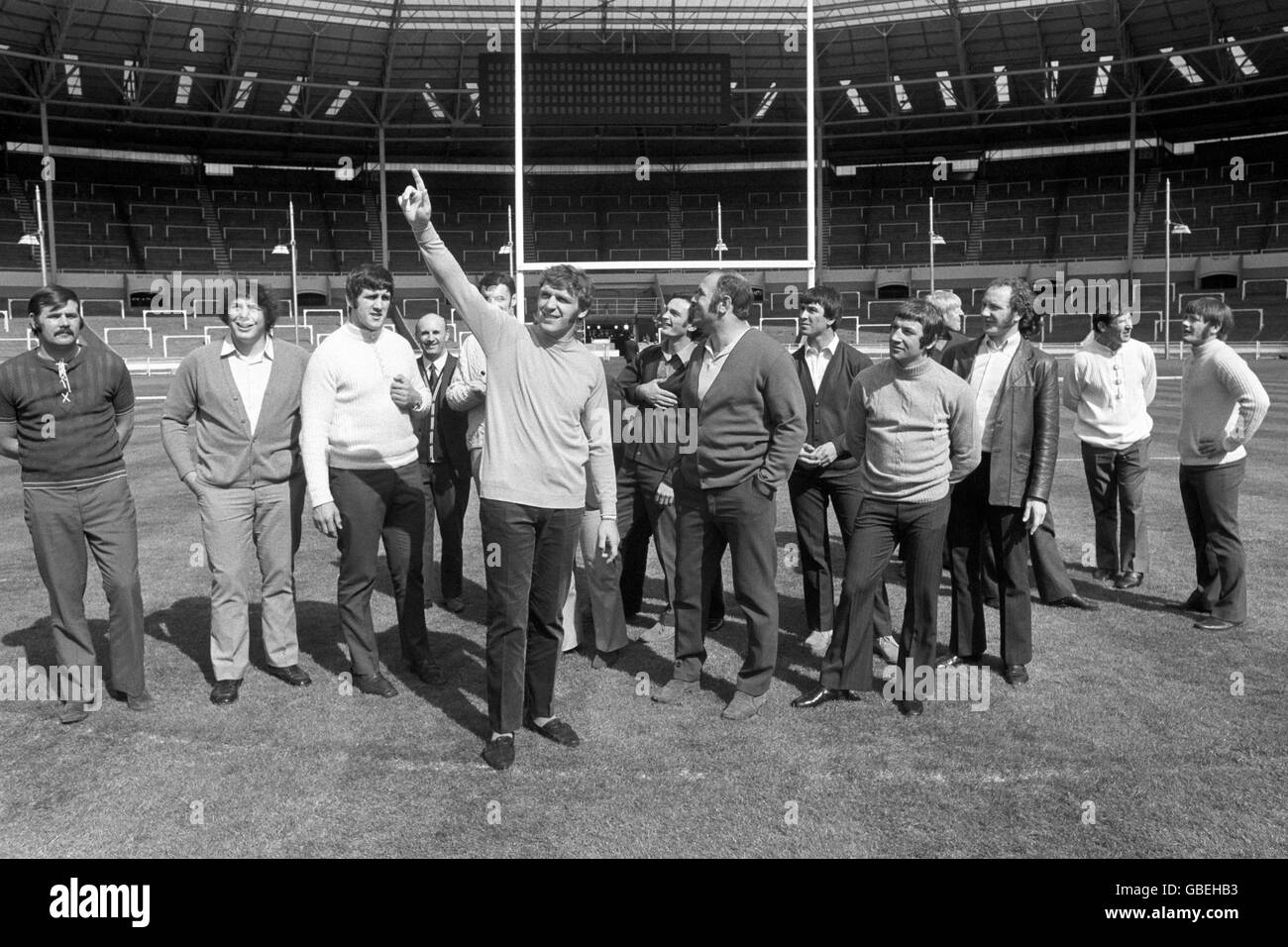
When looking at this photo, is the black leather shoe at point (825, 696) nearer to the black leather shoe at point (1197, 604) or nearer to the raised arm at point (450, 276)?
the raised arm at point (450, 276)

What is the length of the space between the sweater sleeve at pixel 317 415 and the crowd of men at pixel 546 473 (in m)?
0.01

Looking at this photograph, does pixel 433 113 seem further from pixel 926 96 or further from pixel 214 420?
pixel 214 420

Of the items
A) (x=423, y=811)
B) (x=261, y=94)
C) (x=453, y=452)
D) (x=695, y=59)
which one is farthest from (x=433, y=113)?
(x=423, y=811)

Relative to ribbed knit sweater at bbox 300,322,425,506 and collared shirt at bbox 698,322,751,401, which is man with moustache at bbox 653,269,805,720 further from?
ribbed knit sweater at bbox 300,322,425,506

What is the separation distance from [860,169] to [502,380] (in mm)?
44193

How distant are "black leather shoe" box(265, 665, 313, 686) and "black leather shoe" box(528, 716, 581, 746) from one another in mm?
1317

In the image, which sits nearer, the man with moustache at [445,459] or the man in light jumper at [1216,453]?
the man in light jumper at [1216,453]

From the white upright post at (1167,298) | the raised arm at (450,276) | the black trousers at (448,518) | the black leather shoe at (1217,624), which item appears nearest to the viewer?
the raised arm at (450,276)

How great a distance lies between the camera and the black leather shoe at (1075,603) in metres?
6.58

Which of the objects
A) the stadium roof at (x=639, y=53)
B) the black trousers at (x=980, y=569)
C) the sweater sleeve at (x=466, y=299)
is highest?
the stadium roof at (x=639, y=53)

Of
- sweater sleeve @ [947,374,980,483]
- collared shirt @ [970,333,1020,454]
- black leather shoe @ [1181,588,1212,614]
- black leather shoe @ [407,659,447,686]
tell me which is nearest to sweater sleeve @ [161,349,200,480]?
black leather shoe @ [407,659,447,686]

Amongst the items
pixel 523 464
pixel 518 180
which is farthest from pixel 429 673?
pixel 518 180

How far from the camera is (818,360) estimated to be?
20.4 ft

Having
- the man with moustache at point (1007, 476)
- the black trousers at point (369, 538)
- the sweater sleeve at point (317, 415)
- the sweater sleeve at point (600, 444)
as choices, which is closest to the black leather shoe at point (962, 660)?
the man with moustache at point (1007, 476)
